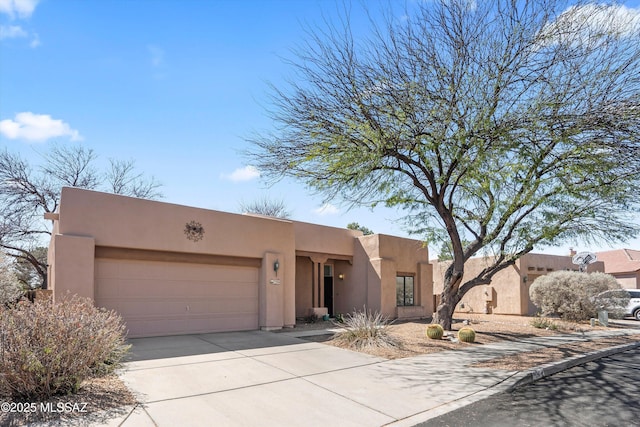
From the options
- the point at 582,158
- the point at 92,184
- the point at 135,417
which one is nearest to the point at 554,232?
the point at 582,158

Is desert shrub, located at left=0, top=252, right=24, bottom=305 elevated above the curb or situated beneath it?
elevated above

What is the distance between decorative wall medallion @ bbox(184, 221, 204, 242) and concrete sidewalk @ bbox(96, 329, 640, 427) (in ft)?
11.0

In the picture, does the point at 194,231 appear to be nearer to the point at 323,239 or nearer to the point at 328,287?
the point at 323,239

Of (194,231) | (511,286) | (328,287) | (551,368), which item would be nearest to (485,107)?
(551,368)

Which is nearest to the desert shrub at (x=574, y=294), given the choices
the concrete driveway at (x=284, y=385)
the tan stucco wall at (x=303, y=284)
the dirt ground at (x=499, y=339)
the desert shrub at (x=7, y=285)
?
the dirt ground at (x=499, y=339)

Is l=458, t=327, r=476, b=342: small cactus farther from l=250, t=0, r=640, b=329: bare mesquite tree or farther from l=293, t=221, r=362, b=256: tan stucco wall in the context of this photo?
l=293, t=221, r=362, b=256: tan stucco wall

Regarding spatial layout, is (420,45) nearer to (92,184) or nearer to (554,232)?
(554,232)

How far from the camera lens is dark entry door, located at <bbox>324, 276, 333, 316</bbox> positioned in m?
20.5

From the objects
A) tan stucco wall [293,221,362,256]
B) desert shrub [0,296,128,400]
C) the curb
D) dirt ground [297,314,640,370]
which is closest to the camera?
desert shrub [0,296,128,400]

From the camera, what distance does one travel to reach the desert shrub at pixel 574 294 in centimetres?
1898

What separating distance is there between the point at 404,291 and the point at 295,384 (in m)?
14.0

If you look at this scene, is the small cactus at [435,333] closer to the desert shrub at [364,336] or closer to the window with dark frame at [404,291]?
the desert shrub at [364,336]

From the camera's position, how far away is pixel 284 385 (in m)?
7.62

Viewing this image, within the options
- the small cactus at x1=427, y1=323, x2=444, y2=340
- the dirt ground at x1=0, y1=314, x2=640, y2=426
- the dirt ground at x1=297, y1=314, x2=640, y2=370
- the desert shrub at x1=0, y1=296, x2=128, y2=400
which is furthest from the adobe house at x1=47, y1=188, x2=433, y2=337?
the small cactus at x1=427, y1=323, x2=444, y2=340
